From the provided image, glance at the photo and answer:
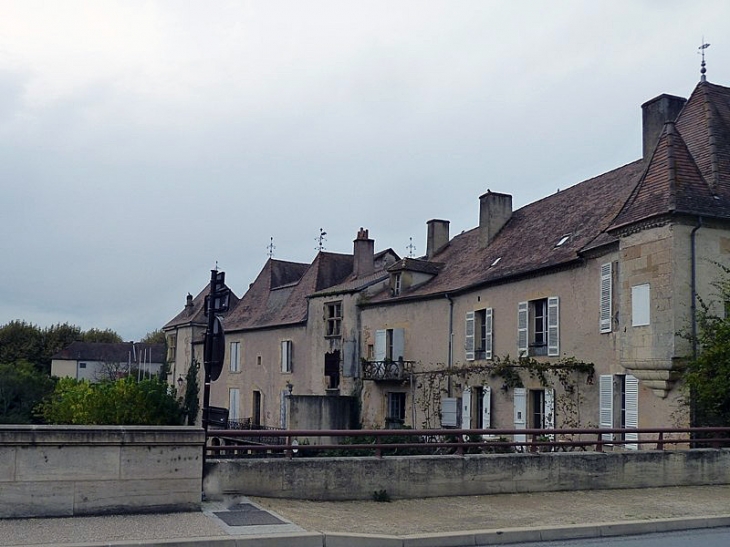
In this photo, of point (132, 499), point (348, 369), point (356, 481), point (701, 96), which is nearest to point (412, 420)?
point (348, 369)

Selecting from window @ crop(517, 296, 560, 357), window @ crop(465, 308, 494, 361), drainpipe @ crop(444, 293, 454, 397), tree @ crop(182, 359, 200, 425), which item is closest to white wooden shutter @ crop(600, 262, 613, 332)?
window @ crop(517, 296, 560, 357)

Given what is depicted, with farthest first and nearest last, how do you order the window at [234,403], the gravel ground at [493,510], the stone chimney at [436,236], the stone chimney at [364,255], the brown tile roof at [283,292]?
the window at [234,403]
the brown tile roof at [283,292]
the stone chimney at [364,255]
the stone chimney at [436,236]
the gravel ground at [493,510]

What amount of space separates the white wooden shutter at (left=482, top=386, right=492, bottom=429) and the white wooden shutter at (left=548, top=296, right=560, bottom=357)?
283 cm

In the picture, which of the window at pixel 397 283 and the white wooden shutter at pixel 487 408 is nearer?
the white wooden shutter at pixel 487 408

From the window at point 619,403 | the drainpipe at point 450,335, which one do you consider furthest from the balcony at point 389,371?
the window at point 619,403

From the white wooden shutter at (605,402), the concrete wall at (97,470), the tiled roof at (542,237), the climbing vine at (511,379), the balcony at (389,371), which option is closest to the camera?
the concrete wall at (97,470)

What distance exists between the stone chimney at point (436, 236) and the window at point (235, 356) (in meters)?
12.9

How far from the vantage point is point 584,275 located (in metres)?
20.6

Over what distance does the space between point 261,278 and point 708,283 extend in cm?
2999

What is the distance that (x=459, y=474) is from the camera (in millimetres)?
11375

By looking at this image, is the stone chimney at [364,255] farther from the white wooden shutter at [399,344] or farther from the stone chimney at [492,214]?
the stone chimney at [492,214]

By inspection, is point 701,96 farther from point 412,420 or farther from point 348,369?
point 348,369

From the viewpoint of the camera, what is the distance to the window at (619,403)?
17.9 m

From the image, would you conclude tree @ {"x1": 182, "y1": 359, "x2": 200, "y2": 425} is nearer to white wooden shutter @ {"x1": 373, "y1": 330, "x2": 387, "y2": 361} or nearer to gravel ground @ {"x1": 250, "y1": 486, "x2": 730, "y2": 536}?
white wooden shutter @ {"x1": 373, "y1": 330, "x2": 387, "y2": 361}
